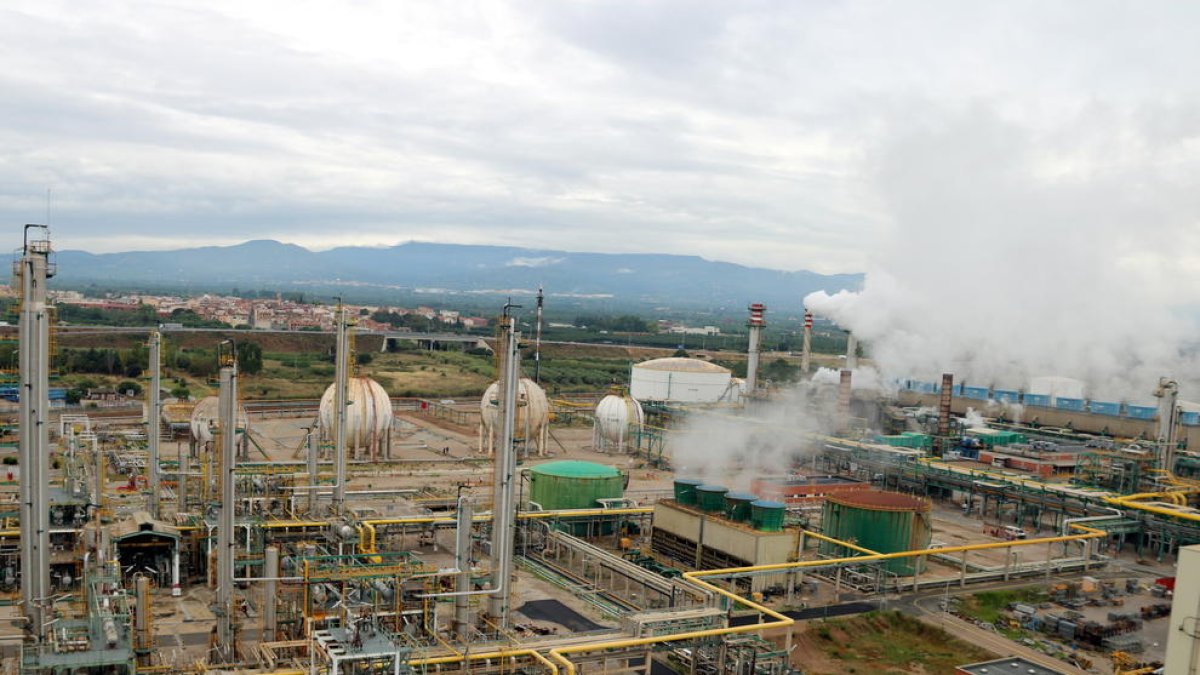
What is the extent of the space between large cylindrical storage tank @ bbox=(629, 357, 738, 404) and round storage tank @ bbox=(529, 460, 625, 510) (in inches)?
1290

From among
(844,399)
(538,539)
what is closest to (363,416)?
(538,539)

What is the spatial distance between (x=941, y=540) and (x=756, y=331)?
2629 cm

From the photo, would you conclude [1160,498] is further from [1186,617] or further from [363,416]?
[363,416]

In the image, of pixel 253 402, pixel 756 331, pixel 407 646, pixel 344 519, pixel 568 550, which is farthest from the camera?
pixel 253 402

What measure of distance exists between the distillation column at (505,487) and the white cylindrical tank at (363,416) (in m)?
24.3

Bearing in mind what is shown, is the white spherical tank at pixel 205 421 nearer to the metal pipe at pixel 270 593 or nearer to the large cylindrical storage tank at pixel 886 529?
the metal pipe at pixel 270 593

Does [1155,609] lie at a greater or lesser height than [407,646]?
lesser

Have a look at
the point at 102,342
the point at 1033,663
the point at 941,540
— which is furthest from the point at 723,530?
the point at 102,342

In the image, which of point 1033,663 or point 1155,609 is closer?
point 1033,663

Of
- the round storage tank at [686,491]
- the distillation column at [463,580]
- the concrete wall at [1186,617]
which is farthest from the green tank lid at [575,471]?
the concrete wall at [1186,617]

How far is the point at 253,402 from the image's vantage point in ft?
223

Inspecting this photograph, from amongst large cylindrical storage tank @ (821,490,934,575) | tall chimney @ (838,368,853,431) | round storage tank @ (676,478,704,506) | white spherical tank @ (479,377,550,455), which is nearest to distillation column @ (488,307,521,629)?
round storage tank @ (676,478,704,506)

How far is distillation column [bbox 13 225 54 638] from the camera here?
1966cm

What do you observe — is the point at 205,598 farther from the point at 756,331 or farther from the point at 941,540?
the point at 756,331
